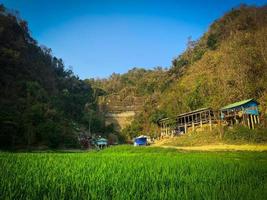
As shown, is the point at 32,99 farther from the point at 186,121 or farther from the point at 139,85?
the point at 139,85

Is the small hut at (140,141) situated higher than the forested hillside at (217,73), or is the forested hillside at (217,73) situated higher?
the forested hillside at (217,73)

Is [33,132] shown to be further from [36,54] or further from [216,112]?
[36,54]

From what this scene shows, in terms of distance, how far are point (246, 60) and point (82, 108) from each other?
34.9 m

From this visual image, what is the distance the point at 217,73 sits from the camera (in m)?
35.8

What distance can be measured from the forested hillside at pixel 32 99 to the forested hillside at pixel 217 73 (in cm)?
1253

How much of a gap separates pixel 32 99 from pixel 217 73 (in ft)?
80.6

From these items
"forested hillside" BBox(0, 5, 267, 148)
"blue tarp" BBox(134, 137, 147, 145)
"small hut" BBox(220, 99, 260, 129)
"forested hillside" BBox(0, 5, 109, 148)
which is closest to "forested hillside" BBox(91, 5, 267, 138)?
"forested hillside" BBox(0, 5, 267, 148)

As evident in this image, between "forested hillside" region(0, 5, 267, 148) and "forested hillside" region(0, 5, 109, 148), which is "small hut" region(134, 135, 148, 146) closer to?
"forested hillside" region(0, 5, 267, 148)

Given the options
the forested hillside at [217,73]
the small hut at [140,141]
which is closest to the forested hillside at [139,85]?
the forested hillside at [217,73]

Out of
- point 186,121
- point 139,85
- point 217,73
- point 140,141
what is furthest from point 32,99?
point 139,85

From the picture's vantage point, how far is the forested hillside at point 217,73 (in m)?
29.8

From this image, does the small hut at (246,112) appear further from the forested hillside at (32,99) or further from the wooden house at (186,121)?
the forested hillside at (32,99)

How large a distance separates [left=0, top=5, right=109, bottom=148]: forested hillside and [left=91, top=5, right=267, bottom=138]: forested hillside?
41.1ft

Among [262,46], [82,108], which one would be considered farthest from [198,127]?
[82,108]
